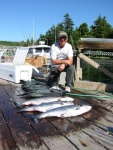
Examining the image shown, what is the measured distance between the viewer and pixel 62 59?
19.6 ft

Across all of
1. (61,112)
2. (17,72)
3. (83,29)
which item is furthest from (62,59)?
(83,29)

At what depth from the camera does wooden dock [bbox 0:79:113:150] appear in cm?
268

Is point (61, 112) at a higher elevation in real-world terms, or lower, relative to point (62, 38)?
lower

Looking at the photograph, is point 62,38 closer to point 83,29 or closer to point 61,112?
point 61,112

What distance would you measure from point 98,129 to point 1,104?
1.91 metres

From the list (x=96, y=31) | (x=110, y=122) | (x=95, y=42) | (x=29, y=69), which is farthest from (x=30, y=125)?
(x=96, y=31)

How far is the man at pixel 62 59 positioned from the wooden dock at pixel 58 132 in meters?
1.64

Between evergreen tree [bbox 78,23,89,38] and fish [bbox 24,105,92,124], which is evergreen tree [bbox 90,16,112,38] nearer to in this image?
evergreen tree [bbox 78,23,89,38]

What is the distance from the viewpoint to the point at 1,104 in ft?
14.6

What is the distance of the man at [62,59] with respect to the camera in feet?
18.9

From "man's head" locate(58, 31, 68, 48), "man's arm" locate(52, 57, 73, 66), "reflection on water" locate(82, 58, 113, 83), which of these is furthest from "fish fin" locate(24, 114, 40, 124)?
"reflection on water" locate(82, 58, 113, 83)

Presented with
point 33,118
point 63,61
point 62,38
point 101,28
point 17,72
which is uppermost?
point 101,28

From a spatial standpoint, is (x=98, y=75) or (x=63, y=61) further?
(x=98, y=75)

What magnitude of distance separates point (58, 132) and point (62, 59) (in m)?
3.07
